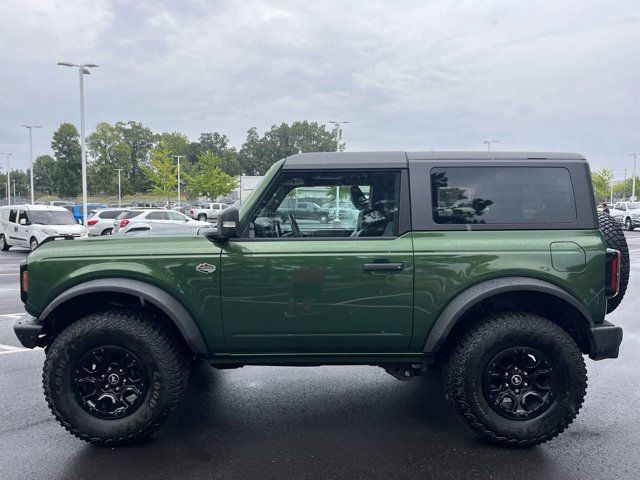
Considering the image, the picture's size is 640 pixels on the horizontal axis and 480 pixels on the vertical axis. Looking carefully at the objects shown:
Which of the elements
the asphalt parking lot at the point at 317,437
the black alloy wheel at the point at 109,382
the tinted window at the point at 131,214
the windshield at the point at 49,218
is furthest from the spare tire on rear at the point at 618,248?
the tinted window at the point at 131,214

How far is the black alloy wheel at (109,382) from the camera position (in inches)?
140

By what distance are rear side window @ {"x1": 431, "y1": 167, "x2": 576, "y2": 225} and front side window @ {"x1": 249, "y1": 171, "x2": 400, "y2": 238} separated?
1.08 ft

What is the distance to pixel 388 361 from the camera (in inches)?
145

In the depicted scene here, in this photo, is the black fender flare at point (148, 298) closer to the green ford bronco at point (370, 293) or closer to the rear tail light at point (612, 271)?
the green ford bronco at point (370, 293)

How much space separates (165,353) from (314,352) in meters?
1.01

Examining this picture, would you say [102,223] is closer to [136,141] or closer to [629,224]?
[629,224]

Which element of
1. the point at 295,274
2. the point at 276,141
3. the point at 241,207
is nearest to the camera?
the point at 295,274

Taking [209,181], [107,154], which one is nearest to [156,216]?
[209,181]

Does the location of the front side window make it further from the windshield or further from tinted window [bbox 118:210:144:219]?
tinted window [bbox 118:210:144:219]

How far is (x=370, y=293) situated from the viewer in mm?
3514

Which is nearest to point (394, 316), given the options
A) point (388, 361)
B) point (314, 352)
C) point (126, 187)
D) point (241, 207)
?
point (388, 361)

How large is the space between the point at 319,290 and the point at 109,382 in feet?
5.19

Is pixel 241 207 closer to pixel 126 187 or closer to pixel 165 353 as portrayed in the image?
pixel 165 353

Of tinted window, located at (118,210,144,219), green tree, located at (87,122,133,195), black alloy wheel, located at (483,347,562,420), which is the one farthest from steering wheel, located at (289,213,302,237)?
green tree, located at (87,122,133,195)
